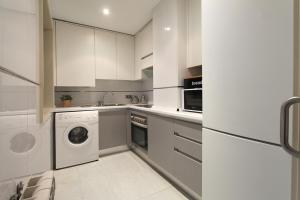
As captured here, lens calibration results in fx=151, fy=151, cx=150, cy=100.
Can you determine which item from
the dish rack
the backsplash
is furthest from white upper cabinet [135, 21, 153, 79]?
the dish rack

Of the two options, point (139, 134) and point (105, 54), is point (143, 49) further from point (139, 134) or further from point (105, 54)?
point (139, 134)

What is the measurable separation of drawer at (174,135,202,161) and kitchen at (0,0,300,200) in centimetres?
1

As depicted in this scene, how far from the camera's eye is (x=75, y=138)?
7.76 ft

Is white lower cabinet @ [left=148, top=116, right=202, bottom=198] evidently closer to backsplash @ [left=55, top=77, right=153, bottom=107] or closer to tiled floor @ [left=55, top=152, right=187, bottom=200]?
tiled floor @ [left=55, top=152, right=187, bottom=200]

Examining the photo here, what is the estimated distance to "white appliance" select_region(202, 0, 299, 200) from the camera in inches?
24.6

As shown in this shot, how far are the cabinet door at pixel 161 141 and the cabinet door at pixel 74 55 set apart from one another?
1.52 m

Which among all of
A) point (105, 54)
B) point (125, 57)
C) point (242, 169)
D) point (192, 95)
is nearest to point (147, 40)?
point (125, 57)

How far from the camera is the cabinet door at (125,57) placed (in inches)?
123

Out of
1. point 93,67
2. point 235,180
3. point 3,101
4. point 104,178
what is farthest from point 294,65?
point 93,67

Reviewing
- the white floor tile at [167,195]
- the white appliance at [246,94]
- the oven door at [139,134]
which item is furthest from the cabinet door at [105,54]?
the white appliance at [246,94]

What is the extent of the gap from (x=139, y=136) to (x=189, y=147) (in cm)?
123

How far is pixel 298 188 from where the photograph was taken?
1.96 feet

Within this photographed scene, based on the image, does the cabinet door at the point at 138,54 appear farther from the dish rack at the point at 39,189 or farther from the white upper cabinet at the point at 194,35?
the dish rack at the point at 39,189

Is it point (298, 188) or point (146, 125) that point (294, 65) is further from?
point (146, 125)
